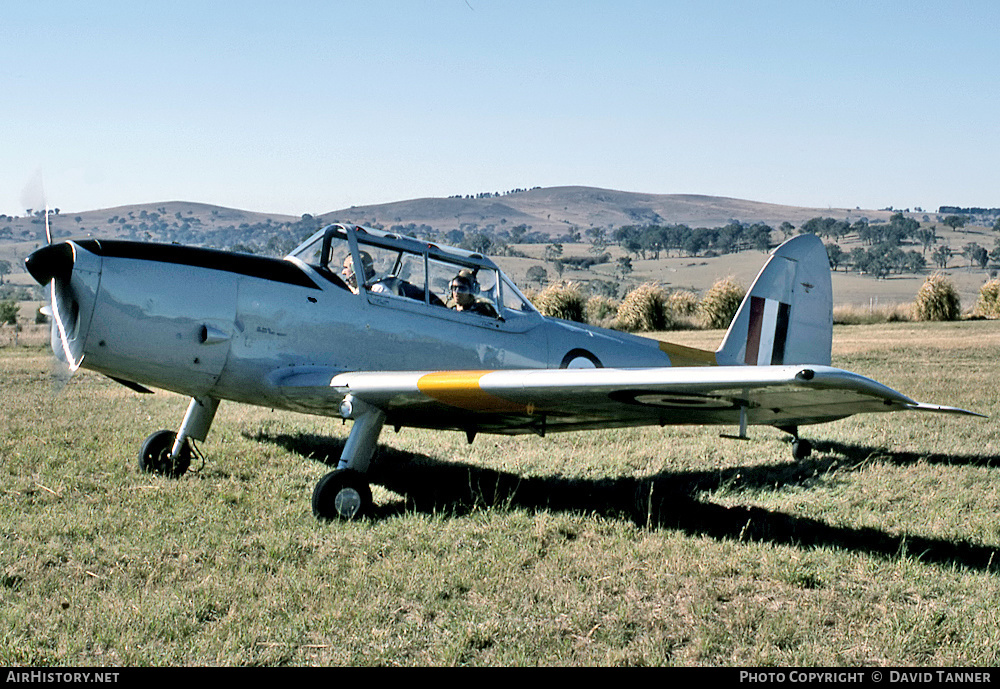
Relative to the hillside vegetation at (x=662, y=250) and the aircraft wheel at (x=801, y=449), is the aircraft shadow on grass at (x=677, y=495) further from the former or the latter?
the hillside vegetation at (x=662, y=250)

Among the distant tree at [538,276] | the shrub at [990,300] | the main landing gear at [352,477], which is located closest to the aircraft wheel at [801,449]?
the main landing gear at [352,477]

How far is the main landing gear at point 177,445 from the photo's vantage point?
22.5ft

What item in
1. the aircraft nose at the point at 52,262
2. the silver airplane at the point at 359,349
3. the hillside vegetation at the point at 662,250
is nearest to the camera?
the silver airplane at the point at 359,349

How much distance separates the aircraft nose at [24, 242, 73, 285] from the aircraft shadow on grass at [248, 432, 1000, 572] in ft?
8.96

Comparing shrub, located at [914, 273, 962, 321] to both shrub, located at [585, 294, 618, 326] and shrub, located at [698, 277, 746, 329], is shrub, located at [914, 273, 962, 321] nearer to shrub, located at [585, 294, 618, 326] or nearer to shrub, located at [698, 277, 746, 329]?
shrub, located at [698, 277, 746, 329]

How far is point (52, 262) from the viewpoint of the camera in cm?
559

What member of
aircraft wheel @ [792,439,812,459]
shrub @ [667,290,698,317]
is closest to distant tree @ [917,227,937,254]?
shrub @ [667,290,698,317]

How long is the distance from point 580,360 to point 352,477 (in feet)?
8.31

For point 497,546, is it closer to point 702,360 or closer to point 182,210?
point 702,360

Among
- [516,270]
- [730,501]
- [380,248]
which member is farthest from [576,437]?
[516,270]

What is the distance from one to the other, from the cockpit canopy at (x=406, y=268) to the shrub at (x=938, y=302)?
29.6 meters

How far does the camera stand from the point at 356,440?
19.2ft

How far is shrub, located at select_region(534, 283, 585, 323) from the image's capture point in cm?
3281
